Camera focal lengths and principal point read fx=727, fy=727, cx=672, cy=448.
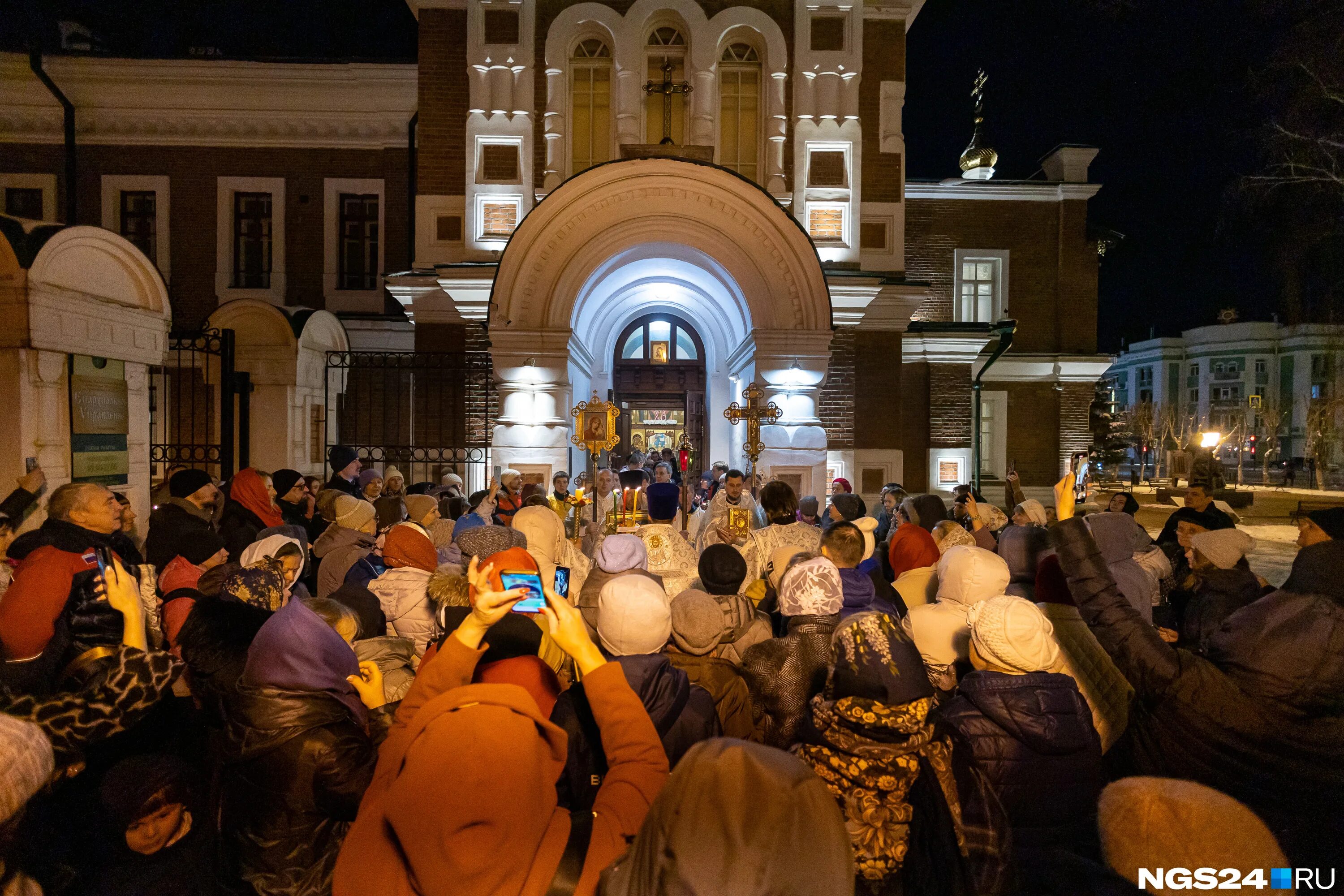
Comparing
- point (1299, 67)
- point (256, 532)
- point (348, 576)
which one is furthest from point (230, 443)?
point (1299, 67)

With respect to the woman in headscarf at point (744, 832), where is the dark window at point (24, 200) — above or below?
above

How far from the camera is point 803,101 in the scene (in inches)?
447

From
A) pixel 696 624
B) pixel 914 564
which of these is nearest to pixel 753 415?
pixel 914 564

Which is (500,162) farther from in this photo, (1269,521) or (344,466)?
(1269,521)

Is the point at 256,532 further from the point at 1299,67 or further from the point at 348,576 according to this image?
the point at 1299,67

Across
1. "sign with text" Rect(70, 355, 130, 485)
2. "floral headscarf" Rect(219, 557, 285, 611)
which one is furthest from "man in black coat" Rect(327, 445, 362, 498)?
"floral headscarf" Rect(219, 557, 285, 611)

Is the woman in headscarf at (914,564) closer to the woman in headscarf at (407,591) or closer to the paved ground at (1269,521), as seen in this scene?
the paved ground at (1269,521)

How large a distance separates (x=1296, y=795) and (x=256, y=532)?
629 cm

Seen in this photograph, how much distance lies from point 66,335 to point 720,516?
20.8 feet

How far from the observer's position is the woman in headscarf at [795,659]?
2873 mm

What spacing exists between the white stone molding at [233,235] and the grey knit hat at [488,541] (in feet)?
43.5

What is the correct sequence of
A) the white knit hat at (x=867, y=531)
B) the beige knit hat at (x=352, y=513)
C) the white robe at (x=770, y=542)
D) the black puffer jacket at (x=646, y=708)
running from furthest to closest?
the white robe at (x=770, y=542), the beige knit hat at (x=352, y=513), the white knit hat at (x=867, y=531), the black puffer jacket at (x=646, y=708)

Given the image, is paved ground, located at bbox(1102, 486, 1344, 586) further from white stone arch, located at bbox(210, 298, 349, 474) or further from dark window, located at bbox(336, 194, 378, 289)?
dark window, located at bbox(336, 194, 378, 289)

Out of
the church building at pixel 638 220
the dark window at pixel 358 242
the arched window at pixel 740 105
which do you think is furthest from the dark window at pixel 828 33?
the dark window at pixel 358 242
